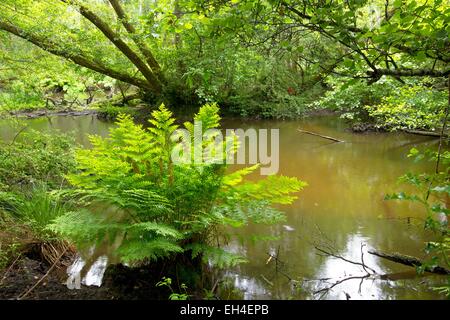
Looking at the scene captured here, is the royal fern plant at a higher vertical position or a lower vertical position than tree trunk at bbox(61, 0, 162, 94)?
lower

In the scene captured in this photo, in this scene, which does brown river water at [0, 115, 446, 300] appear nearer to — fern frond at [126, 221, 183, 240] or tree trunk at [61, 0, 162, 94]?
fern frond at [126, 221, 183, 240]

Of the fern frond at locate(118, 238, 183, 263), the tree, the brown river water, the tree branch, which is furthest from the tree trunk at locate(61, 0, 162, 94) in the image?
the fern frond at locate(118, 238, 183, 263)

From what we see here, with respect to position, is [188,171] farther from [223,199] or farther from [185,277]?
[185,277]

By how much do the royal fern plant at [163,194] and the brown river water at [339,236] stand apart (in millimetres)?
628

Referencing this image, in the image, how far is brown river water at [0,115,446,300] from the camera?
10.0ft

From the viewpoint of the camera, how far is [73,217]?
2.63 metres

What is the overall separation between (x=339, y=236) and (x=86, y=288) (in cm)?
266

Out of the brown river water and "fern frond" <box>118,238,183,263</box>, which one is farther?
the brown river water

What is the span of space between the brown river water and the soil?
0.66 metres

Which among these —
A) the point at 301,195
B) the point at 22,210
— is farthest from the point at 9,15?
the point at 301,195

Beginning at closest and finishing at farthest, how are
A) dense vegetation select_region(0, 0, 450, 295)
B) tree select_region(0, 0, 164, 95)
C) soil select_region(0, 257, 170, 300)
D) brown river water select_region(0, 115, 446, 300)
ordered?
dense vegetation select_region(0, 0, 450, 295), soil select_region(0, 257, 170, 300), brown river water select_region(0, 115, 446, 300), tree select_region(0, 0, 164, 95)

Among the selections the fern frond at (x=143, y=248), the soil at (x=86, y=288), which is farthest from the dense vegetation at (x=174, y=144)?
the soil at (x=86, y=288)

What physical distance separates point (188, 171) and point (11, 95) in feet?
10.9

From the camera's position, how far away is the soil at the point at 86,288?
8.51 ft
